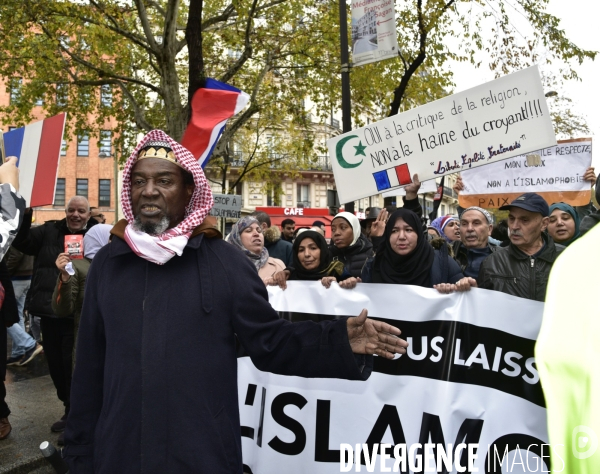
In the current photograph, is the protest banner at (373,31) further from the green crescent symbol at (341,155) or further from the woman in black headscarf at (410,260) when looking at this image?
the woman in black headscarf at (410,260)

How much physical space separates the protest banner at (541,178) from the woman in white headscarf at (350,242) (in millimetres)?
2989

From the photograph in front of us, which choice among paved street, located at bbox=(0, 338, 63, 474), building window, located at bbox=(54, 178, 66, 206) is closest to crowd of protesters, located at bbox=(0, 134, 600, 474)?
paved street, located at bbox=(0, 338, 63, 474)

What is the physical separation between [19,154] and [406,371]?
3332 mm

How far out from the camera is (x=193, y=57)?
33.5 feet

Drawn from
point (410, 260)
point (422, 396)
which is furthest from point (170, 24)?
point (422, 396)

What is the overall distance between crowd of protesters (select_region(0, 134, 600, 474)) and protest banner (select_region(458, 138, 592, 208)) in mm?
220

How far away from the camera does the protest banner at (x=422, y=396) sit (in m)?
3.23

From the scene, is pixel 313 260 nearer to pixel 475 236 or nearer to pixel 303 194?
pixel 475 236

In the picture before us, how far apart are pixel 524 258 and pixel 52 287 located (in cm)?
411

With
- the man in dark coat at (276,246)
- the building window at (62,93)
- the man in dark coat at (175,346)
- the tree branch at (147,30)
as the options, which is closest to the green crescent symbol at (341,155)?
the man in dark coat at (175,346)

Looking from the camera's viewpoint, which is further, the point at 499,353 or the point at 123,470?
the point at 499,353

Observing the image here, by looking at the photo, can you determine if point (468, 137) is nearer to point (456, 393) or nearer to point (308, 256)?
point (308, 256)

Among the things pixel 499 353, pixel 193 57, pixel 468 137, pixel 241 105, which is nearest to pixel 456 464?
pixel 499 353

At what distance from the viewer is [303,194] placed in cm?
5653
